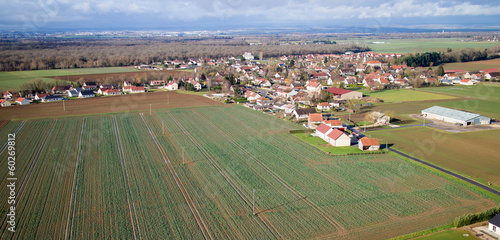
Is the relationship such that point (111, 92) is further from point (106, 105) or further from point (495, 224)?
point (495, 224)

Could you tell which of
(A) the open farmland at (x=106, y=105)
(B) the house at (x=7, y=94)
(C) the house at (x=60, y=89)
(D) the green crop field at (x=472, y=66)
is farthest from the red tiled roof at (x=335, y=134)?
(D) the green crop field at (x=472, y=66)

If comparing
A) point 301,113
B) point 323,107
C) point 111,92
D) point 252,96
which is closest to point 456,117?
point 323,107

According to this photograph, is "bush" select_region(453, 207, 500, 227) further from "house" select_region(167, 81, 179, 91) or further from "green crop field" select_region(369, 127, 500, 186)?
"house" select_region(167, 81, 179, 91)

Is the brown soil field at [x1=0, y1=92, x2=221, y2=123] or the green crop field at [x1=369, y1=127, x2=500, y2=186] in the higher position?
the brown soil field at [x1=0, y1=92, x2=221, y2=123]

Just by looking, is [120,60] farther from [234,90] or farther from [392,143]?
[392,143]

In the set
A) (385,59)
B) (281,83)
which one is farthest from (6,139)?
(385,59)

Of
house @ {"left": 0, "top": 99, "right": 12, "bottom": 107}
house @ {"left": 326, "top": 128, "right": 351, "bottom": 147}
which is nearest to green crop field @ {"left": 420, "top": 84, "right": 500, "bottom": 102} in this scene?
house @ {"left": 326, "top": 128, "right": 351, "bottom": 147}
